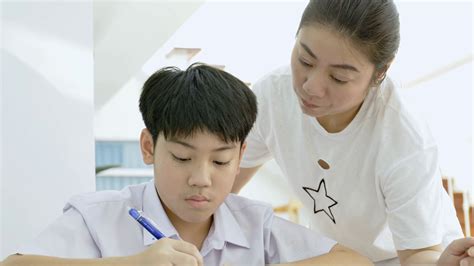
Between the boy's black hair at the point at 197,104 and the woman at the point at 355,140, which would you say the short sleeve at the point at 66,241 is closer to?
the boy's black hair at the point at 197,104

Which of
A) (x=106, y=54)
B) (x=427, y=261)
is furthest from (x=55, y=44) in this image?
(x=106, y=54)

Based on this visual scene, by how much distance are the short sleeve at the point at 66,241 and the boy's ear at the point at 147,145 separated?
142 millimetres

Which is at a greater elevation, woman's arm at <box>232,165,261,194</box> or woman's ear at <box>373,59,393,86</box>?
woman's ear at <box>373,59,393,86</box>

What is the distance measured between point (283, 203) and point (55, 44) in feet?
22.8

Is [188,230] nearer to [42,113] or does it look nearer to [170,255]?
[170,255]

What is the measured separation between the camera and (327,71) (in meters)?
1.11

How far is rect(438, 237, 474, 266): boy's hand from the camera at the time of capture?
1.02 metres

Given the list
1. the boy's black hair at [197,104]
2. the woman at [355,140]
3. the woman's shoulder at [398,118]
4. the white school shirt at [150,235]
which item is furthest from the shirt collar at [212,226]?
the woman's shoulder at [398,118]

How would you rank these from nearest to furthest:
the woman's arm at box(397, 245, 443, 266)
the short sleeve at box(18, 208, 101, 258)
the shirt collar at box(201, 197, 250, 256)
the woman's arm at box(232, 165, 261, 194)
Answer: the short sleeve at box(18, 208, 101, 258) < the shirt collar at box(201, 197, 250, 256) < the woman's arm at box(397, 245, 443, 266) < the woman's arm at box(232, 165, 261, 194)

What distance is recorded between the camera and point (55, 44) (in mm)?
1479

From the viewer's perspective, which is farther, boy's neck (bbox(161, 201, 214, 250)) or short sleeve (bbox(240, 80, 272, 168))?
short sleeve (bbox(240, 80, 272, 168))

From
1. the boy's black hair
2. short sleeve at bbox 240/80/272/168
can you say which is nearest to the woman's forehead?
Result: the boy's black hair

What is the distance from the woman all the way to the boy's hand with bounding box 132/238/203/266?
40cm

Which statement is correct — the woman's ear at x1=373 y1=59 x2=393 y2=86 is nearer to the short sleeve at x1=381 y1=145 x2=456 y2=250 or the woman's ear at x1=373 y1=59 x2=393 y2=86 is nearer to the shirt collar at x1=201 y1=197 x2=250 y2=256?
the short sleeve at x1=381 y1=145 x2=456 y2=250
